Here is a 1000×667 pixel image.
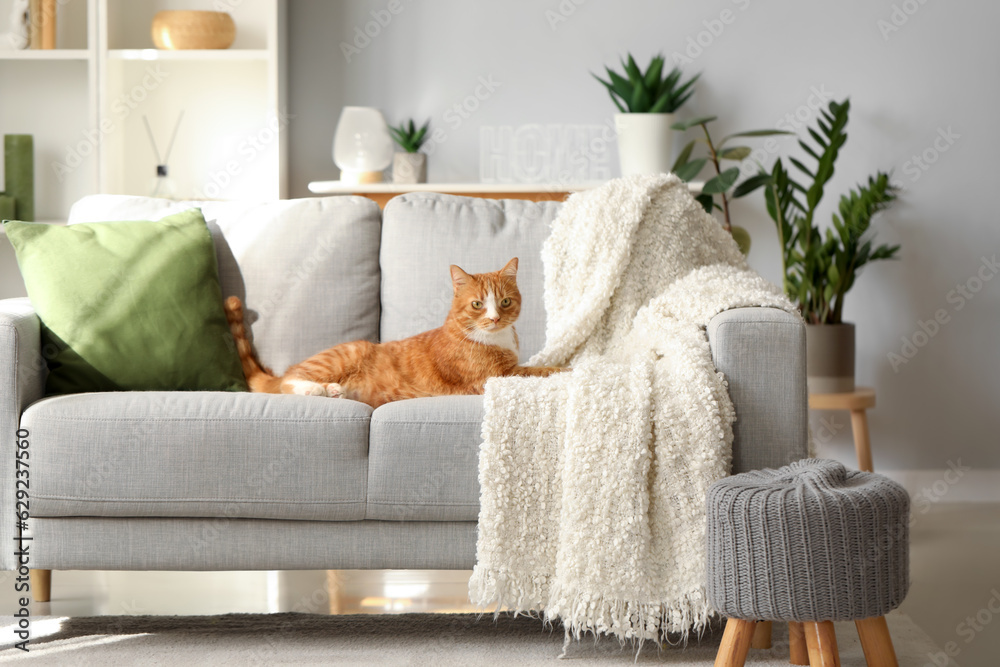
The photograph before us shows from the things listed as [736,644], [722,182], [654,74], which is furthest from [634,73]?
[736,644]

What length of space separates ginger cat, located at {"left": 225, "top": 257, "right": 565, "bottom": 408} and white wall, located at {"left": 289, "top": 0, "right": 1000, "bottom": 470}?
4.46 feet

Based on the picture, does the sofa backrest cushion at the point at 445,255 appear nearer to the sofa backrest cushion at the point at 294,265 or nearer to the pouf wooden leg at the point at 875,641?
the sofa backrest cushion at the point at 294,265

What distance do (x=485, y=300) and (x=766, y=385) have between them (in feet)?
1.93

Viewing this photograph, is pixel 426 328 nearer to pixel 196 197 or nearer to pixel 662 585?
pixel 662 585

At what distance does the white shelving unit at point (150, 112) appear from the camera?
10.5 feet

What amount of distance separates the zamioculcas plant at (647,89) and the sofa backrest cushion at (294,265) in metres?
1.10

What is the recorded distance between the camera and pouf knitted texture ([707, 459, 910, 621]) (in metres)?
1.40

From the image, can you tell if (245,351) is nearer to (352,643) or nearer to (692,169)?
(352,643)

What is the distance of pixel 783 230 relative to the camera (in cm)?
298

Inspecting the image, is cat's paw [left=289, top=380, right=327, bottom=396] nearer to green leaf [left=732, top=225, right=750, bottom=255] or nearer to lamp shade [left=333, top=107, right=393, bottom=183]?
lamp shade [left=333, top=107, right=393, bottom=183]

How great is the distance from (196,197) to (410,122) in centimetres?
78

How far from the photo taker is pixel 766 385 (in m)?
1.67

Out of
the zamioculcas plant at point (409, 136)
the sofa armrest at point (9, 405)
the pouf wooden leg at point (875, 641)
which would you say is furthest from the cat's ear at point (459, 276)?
the zamioculcas plant at point (409, 136)

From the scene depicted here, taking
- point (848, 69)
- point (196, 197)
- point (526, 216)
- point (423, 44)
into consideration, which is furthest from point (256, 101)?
point (848, 69)
